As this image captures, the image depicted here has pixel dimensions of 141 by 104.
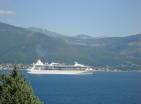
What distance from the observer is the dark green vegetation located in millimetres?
16344

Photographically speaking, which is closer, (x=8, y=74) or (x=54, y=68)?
(x=8, y=74)

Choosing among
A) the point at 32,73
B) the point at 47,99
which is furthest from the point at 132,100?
the point at 32,73

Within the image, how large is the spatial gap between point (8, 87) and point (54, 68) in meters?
133

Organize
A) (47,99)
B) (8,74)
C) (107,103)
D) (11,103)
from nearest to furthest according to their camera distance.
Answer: (11,103)
(8,74)
(107,103)
(47,99)

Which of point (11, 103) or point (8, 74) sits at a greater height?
point (8, 74)

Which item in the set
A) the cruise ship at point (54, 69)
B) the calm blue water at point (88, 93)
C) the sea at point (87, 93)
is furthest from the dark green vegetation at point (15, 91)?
the cruise ship at point (54, 69)

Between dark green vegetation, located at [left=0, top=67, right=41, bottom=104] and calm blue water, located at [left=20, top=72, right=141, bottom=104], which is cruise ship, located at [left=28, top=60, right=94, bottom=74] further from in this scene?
dark green vegetation, located at [left=0, top=67, right=41, bottom=104]

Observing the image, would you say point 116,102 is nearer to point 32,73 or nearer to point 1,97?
point 1,97

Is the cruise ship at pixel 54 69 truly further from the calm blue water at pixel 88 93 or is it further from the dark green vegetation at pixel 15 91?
the dark green vegetation at pixel 15 91

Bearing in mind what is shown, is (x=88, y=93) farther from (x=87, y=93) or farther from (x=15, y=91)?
(x=15, y=91)

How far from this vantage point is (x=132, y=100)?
57.0m

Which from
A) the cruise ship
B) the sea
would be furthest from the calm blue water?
the cruise ship

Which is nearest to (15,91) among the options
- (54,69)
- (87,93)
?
(87,93)

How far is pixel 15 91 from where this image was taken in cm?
1659
